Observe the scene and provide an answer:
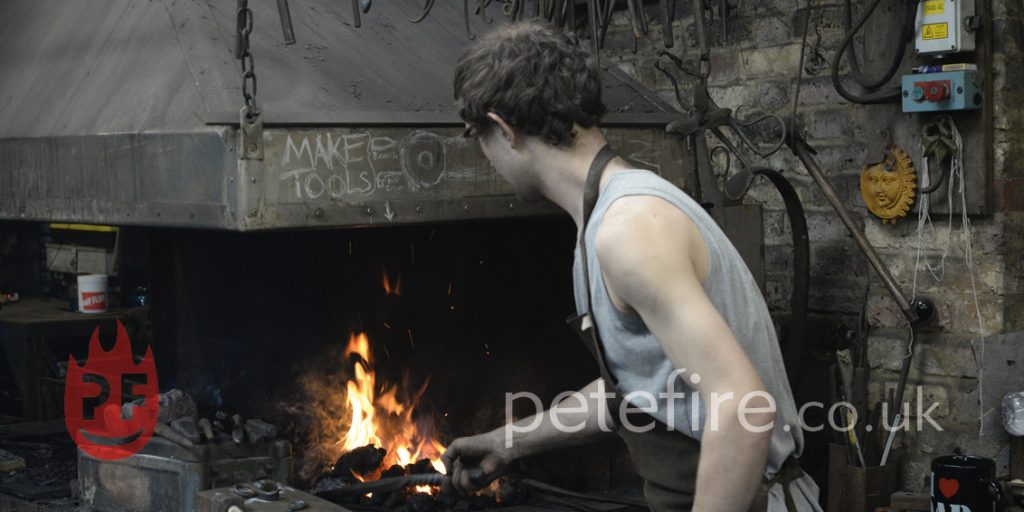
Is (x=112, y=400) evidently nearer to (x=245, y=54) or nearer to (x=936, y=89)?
(x=245, y=54)

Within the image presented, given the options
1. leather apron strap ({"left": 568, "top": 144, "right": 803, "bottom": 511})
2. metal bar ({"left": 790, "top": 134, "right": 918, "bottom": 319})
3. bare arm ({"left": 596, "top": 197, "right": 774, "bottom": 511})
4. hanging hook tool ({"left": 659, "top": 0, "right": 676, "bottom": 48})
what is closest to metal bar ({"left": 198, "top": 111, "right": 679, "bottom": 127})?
hanging hook tool ({"left": 659, "top": 0, "right": 676, "bottom": 48})

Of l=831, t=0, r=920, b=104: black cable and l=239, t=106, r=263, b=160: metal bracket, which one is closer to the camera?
l=239, t=106, r=263, b=160: metal bracket

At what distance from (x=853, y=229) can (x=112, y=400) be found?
2888mm

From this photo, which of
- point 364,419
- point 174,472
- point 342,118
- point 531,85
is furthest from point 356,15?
point 531,85

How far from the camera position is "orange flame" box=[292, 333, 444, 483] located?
4602 millimetres

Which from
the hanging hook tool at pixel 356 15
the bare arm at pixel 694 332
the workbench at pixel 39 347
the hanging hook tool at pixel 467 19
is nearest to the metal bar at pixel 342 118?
the hanging hook tool at pixel 356 15

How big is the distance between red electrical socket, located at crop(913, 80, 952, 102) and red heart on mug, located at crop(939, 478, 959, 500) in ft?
3.76

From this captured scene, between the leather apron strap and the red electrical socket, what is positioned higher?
the red electrical socket

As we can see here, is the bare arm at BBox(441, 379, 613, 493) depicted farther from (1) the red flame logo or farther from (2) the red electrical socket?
(2) the red electrical socket

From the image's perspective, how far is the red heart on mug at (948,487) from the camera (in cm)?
346

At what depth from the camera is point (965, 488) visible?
345 centimetres

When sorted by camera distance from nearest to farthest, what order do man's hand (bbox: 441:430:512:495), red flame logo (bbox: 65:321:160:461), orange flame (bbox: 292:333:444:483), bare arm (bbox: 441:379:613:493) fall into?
bare arm (bbox: 441:379:613:493), man's hand (bbox: 441:430:512:495), red flame logo (bbox: 65:321:160:461), orange flame (bbox: 292:333:444:483)

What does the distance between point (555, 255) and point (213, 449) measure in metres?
1.53

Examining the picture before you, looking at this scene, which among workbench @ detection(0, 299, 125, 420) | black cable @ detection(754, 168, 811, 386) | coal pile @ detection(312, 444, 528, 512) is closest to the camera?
black cable @ detection(754, 168, 811, 386)
